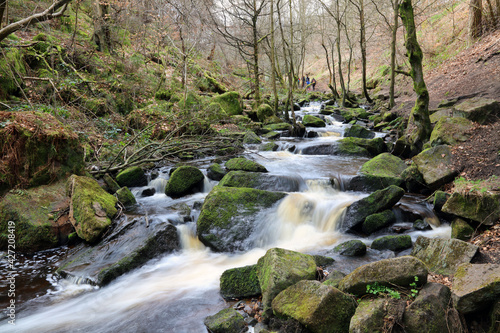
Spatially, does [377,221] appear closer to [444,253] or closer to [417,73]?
[444,253]

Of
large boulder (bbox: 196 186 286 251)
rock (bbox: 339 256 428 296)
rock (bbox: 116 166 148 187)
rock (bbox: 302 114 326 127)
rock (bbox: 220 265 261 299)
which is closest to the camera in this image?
rock (bbox: 339 256 428 296)

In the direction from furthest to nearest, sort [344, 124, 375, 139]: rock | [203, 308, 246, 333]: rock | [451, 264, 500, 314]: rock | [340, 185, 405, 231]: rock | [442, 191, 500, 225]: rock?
[344, 124, 375, 139]: rock, [340, 185, 405, 231]: rock, [442, 191, 500, 225]: rock, [203, 308, 246, 333]: rock, [451, 264, 500, 314]: rock

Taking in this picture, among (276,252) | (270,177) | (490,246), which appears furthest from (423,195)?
(276,252)

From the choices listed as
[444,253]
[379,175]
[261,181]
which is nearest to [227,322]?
[444,253]

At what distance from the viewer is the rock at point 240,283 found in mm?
4223

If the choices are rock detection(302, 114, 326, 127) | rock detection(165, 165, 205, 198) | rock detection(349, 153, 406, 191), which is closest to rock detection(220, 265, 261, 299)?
rock detection(165, 165, 205, 198)

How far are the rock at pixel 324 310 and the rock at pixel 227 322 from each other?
2.10 ft

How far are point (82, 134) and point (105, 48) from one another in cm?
863

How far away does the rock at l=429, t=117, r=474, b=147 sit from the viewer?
25.1ft

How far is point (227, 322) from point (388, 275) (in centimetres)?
194

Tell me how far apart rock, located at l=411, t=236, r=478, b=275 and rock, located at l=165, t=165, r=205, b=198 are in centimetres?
579

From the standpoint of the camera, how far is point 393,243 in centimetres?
514

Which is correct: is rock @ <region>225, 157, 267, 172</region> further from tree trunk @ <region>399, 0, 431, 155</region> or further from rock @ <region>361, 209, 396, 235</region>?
tree trunk @ <region>399, 0, 431, 155</region>

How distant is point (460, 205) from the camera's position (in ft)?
16.4
